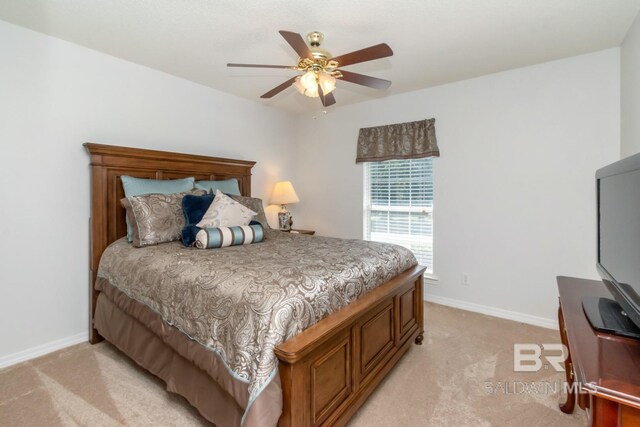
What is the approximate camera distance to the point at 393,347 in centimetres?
212

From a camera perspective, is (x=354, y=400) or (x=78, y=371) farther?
(x=78, y=371)

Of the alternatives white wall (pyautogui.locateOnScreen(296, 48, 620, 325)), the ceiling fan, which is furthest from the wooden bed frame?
the ceiling fan

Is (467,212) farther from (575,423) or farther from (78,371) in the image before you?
(78,371)

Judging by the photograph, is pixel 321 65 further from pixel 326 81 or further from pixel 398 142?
pixel 398 142

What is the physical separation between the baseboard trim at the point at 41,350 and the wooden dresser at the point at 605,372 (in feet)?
11.0

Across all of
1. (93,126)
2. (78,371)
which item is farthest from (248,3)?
(78,371)

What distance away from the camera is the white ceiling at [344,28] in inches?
80.0

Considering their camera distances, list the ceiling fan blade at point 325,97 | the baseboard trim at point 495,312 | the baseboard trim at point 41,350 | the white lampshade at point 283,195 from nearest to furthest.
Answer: the baseboard trim at point 41,350 < the ceiling fan blade at point 325,97 < the baseboard trim at point 495,312 < the white lampshade at point 283,195

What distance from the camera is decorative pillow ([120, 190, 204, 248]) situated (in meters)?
2.39

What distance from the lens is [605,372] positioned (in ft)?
2.96

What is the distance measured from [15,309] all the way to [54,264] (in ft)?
1.26

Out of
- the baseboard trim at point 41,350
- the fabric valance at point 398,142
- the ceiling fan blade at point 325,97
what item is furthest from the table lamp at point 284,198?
the baseboard trim at point 41,350

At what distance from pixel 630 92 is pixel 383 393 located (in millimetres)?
2856

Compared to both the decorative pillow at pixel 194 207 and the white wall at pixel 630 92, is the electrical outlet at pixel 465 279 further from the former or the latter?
the decorative pillow at pixel 194 207
